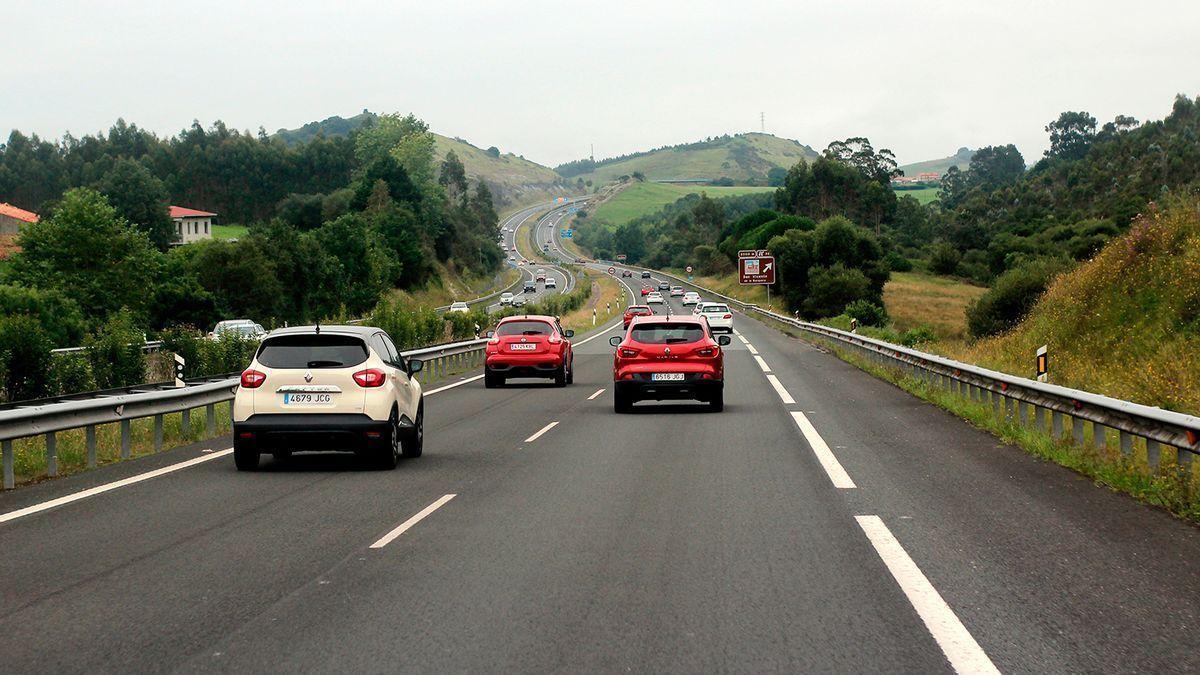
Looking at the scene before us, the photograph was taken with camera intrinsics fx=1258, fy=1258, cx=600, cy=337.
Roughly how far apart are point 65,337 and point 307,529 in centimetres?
5044

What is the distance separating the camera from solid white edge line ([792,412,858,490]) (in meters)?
12.4

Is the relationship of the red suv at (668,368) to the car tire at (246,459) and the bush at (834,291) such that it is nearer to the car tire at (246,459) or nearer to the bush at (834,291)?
the car tire at (246,459)

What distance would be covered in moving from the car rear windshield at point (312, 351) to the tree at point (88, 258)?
209ft

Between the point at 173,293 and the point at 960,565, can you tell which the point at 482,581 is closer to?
the point at 960,565

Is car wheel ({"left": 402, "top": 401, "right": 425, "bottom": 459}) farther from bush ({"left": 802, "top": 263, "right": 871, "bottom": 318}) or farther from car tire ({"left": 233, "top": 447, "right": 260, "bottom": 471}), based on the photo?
bush ({"left": 802, "top": 263, "right": 871, "bottom": 318})

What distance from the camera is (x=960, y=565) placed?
8117mm

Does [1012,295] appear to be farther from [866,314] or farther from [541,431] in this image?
[541,431]

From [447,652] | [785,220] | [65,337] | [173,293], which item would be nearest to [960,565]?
[447,652]

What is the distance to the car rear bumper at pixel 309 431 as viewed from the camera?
44.2ft

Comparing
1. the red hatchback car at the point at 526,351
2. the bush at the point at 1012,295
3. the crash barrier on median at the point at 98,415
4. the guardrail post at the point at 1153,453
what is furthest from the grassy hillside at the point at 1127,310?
the bush at the point at 1012,295

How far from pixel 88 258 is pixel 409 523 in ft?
243

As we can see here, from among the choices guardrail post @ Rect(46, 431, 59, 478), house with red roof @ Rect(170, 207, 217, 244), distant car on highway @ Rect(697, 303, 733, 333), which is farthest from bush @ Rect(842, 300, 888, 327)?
house with red roof @ Rect(170, 207, 217, 244)

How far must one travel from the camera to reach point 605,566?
8125 mm

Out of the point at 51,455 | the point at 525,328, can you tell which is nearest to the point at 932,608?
the point at 51,455
